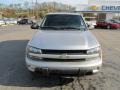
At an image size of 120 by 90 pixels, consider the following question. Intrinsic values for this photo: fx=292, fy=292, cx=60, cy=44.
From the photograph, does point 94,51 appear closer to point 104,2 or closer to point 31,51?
point 31,51

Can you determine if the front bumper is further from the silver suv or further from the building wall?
the building wall

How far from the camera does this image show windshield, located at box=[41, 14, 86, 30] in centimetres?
859

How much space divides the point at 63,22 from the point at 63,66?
2.64 meters

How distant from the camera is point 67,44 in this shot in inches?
267

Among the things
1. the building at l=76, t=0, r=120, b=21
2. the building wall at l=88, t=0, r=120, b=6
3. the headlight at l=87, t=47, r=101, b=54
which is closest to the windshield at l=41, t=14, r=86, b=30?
the headlight at l=87, t=47, r=101, b=54

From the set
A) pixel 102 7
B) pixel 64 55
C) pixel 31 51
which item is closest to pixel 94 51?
pixel 64 55

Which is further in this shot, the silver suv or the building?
the building

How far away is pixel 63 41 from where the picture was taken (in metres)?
6.96

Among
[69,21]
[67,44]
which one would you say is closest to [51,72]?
[67,44]

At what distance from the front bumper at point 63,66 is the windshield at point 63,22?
2.02m

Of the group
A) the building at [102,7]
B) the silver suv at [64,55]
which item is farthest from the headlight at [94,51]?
the building at [102,7]

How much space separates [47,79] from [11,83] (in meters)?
0.97

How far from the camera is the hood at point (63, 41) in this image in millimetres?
6727

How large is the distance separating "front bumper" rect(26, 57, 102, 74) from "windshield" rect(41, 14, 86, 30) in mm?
2020
